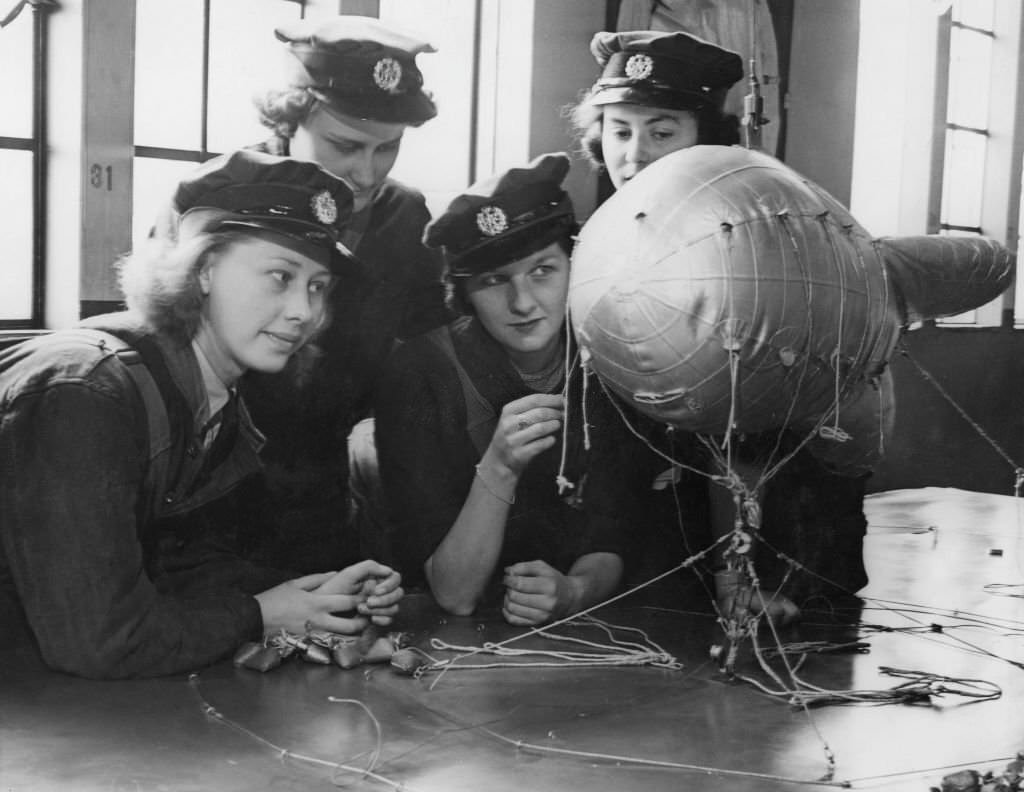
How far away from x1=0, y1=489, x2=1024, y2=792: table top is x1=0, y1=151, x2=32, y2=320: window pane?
3.14ft

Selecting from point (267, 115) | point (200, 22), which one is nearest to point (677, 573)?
point (267, 115)

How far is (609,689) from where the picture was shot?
3002 mm

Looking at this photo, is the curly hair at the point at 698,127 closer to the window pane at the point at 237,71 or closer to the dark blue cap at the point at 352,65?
the dark blue cap at the point at 352,65

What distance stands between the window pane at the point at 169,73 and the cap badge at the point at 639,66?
1267mm

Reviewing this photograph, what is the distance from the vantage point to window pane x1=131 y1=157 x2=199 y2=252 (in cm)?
351

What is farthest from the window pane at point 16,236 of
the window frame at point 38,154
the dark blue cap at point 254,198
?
the dark blue cap at point 254,198

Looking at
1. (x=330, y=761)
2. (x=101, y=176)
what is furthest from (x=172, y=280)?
(x=330, y=761)

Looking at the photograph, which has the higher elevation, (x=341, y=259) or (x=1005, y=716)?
(x=341, y=259)

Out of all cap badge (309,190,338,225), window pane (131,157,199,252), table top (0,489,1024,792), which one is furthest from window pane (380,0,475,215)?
table top (0,489,1024,792)

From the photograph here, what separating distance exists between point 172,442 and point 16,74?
1.12 metres

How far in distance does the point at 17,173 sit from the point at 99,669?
1359mm

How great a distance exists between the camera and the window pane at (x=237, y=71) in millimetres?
3627

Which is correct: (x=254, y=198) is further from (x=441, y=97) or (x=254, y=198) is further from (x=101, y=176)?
(x=441, y=97)

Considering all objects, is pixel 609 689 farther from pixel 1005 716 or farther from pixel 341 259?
pixel 341 259
